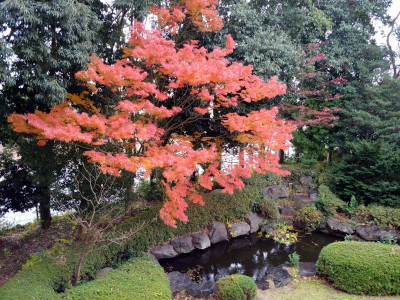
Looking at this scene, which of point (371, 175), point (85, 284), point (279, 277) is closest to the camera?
point (85, 284)

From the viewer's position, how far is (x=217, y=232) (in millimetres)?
8609

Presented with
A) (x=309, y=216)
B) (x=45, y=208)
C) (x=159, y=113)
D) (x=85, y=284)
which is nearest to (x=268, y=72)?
(x=159, y=113)

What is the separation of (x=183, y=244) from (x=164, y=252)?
648mm

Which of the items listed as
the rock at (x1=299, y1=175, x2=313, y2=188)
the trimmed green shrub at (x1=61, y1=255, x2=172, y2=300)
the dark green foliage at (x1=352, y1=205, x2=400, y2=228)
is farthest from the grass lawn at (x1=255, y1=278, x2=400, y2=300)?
the rock at (x1=299, y1=175, x2=313, y2=188)

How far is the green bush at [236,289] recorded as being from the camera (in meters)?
4.98

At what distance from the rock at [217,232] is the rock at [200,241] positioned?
29 centimetres

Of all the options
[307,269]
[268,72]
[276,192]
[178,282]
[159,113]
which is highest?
[268,72]

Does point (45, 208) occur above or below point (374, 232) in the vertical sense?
above

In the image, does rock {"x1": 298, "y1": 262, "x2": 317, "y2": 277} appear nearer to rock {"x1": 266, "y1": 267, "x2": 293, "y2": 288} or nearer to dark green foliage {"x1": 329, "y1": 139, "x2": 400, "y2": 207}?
rock {"x1": 266, "y1": 267, "x2": 293, "y2": 288}

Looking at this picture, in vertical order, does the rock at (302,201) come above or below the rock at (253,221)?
above

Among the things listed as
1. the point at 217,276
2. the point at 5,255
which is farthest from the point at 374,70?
the point at 5,255

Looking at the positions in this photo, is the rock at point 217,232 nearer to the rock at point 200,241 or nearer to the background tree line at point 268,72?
the rock at point 200,241

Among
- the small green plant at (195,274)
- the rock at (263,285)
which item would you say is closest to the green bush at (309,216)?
the rock at (263,285)

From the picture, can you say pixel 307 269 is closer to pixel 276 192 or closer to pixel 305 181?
pixel 276 192
